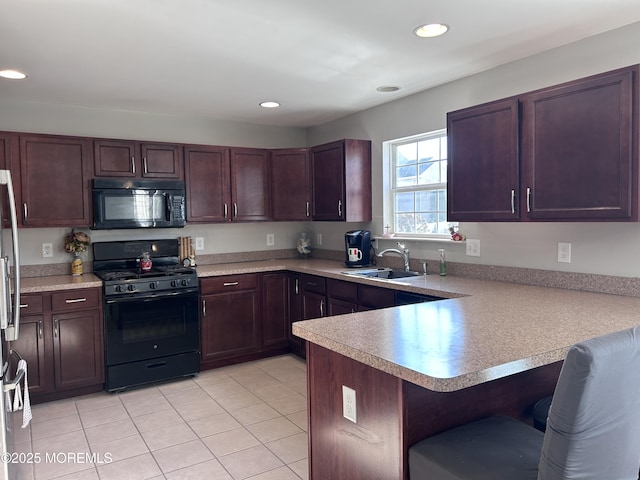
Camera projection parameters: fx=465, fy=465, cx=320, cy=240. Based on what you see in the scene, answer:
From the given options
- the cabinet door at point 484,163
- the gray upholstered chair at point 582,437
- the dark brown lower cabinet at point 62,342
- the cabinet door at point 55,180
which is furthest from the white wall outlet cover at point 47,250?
the gray upholstered chair at point 582,437

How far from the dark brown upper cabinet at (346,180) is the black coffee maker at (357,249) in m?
0.16

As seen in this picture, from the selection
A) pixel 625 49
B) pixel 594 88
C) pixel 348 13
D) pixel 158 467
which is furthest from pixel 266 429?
pixel 625 49

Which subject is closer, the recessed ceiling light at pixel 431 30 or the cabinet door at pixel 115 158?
the recessed ceiling light at pixel 431 30

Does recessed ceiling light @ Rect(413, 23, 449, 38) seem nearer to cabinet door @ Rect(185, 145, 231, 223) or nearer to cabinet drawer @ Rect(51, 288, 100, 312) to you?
cabinet door @ Rect(185, 145, 231, 223)

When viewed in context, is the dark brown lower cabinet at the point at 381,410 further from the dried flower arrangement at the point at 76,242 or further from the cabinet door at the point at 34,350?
the dried flower arrangement at the point at 76,242

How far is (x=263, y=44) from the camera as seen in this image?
2.65m

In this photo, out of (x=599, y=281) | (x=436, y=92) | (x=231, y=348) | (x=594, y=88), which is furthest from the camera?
(x=231, y=348)

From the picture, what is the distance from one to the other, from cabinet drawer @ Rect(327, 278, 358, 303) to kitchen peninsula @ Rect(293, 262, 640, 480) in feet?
4.34

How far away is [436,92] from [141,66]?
2133 mm

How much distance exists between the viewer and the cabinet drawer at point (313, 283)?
12.9ft

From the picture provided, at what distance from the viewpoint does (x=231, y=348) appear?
4.18 metres

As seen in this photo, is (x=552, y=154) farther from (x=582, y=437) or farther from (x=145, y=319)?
(x=145, y=319)

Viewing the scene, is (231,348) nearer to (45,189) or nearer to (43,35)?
(45,189)

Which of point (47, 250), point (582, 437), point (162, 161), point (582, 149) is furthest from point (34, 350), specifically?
point (582, 149)
